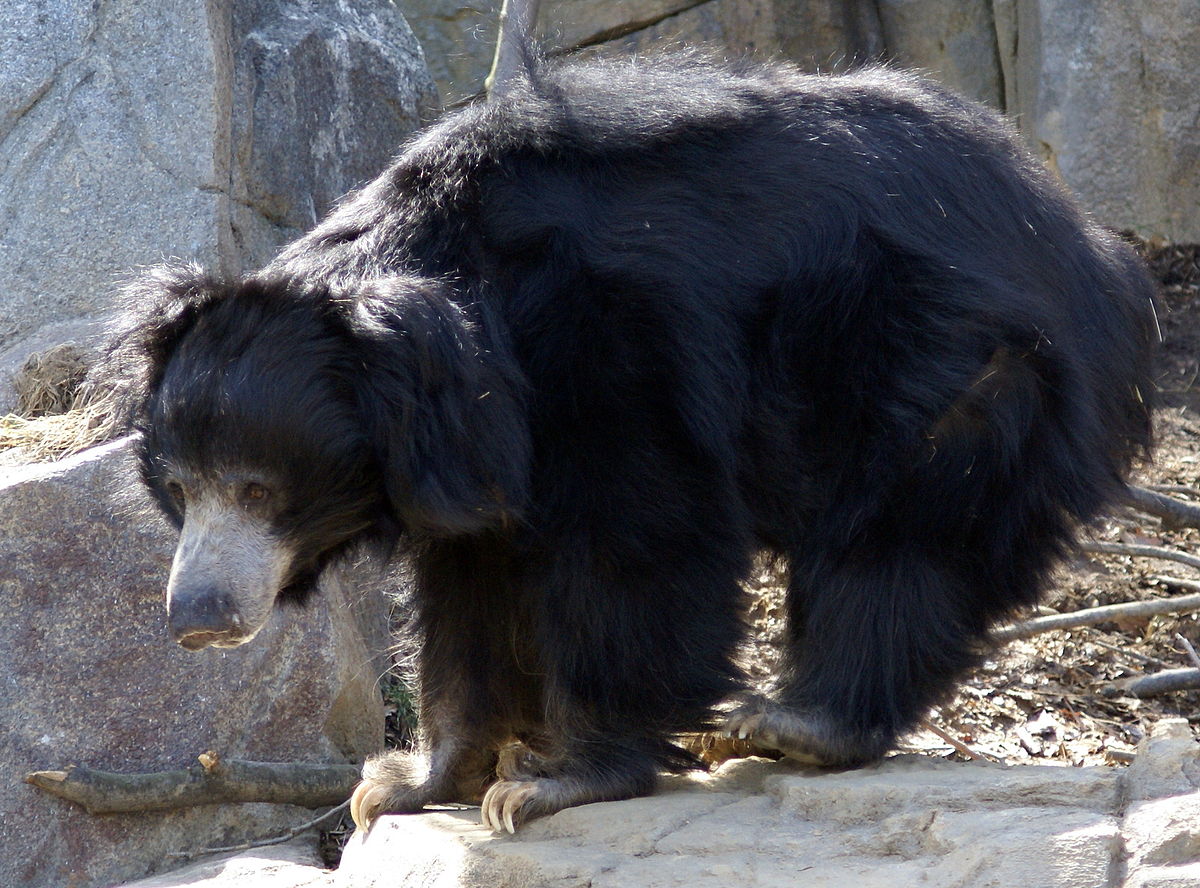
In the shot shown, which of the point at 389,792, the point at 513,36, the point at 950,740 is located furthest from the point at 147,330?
the point at 950,740

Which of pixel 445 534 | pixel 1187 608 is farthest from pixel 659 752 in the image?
pixel 1187 608

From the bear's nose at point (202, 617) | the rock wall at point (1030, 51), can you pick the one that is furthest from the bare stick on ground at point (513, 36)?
the bear's nose at point (202, 617)

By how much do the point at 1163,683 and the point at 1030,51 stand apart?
4.04 m

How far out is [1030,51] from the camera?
7262mm

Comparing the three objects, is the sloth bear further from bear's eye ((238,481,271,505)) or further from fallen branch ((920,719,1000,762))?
fallen branch ((920,719,1000,762))

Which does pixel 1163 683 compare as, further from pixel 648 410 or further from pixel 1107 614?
pixel 648 410

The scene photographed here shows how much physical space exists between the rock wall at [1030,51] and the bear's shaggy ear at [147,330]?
3.10 meters

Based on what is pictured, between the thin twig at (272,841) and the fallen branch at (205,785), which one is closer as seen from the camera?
the fallen branch at (205,785)

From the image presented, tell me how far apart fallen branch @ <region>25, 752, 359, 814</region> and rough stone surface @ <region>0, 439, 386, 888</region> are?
66 mm

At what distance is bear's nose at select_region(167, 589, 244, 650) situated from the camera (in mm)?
2680

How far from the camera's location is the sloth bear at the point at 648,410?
2.81 meters

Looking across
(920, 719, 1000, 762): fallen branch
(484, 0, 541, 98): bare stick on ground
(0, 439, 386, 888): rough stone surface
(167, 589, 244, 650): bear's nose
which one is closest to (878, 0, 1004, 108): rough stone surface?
(484, 0, 541, 98): bare stick on ground

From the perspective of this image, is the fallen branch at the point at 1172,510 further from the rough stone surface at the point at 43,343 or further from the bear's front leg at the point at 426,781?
the rough stone surface at the point at 43,343

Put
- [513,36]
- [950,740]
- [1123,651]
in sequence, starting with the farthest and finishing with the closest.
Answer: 1. [1123,651]
2. [513,36]
3. [950,740]
